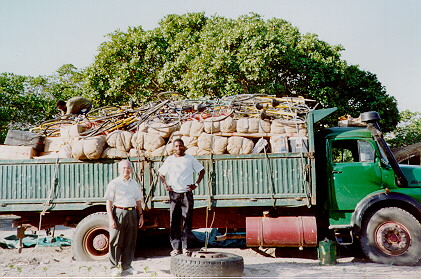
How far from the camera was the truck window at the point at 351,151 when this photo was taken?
7238mm

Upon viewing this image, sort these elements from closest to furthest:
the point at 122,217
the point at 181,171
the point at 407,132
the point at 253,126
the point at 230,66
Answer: the point at 122,217 < the point at 181,171 < the point at 253,126 < the point at 230,66 < the point at 407,132

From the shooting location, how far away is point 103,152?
24.1ft

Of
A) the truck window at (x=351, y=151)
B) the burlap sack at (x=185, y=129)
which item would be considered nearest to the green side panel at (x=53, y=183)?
the burlap sack at (x=185, y=129)

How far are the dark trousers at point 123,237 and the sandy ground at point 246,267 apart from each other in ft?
1.02

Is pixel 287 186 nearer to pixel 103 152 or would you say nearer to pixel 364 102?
pixel 103 152

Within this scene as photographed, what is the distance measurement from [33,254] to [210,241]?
359cm

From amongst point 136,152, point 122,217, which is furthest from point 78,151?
point 122,217

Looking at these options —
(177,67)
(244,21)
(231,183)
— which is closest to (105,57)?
(177,67)

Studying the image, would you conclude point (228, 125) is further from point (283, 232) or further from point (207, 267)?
point (207, 267)

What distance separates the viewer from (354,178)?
7.10 m

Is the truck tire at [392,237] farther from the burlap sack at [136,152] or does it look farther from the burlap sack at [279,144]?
the burlap sack at [136,152]

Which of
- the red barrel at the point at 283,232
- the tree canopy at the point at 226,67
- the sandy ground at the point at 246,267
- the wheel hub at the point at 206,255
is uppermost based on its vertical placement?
the tree canopy at the point at 226,67

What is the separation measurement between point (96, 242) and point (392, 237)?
16.8 feet

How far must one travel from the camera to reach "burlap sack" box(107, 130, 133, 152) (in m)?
7.39
